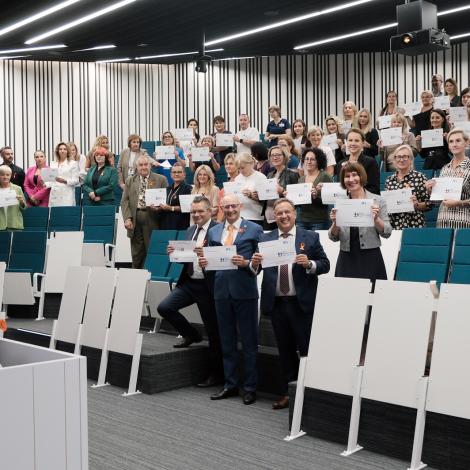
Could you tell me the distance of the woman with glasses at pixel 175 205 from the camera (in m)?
6.57

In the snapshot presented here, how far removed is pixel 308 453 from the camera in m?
3.43

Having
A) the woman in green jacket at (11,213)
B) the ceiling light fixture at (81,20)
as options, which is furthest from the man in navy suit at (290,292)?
the ceiling light fixture at (81,20)

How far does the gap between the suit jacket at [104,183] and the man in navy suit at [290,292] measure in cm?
402

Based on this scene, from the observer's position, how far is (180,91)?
12406 millimetres

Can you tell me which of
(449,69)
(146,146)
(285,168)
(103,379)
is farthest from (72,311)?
(449,69)

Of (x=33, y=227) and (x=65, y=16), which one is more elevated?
(x=65, y=16)

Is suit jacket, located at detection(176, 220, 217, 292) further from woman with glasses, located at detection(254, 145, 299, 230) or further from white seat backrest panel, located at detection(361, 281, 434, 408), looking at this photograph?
white seat backrest panel, located at detection(361, 281, 434, 408)

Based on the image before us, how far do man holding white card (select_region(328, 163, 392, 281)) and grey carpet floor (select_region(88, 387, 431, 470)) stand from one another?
3.32 ft

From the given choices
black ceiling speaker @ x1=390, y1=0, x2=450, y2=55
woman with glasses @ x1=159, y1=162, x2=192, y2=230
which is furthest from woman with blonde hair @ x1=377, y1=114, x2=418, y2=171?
woman with glasses @ x1=159, y1=162, x2=192, y2=230

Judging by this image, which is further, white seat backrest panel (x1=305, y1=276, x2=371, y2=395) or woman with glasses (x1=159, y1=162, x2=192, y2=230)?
woman with glasses (x1=159, y1=162, x2=192, y2=230)

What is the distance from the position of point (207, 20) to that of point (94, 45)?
2.04 metres

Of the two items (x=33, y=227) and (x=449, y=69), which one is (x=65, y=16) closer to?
(x=33, y=227)

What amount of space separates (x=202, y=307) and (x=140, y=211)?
2.09 m

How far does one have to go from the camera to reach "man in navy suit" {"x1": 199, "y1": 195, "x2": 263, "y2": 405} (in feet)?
14.6
